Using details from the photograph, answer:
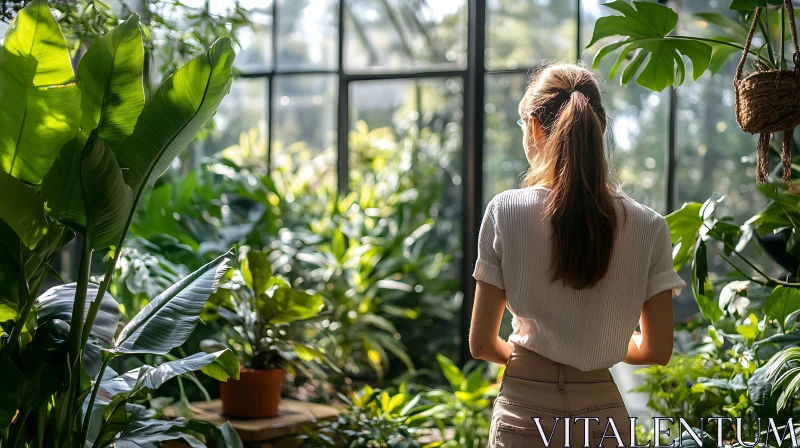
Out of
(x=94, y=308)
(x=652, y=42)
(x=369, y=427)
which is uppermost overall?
(x=652, y=42)

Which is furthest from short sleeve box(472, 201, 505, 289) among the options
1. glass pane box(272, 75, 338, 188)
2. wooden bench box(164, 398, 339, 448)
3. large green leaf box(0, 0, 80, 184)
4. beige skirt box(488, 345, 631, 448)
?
glass pane box(272, 75, 338, 188)

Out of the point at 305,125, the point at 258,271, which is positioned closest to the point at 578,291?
the point at 258,271

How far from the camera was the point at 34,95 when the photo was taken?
6.37 ft

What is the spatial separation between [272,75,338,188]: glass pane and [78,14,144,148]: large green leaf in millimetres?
2897

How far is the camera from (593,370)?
1.68 meters

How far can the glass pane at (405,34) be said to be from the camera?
465 cm

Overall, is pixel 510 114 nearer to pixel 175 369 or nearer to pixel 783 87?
pixel 783 87

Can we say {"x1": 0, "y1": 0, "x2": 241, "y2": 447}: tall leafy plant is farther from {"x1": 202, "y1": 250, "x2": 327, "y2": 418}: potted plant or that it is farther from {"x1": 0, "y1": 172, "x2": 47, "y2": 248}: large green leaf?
{"x1": 202, "y1": 250, "x2": 327, "y2": 418}: potted plant

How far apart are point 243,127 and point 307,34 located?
0.70 meters

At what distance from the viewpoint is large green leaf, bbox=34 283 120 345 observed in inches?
85.4

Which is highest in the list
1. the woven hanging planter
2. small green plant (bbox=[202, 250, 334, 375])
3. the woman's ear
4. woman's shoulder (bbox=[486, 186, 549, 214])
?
the woven hanging planter

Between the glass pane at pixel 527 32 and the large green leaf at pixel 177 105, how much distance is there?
2664mm

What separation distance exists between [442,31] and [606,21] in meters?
2.48

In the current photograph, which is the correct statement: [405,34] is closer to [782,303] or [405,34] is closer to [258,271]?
[258,271]
